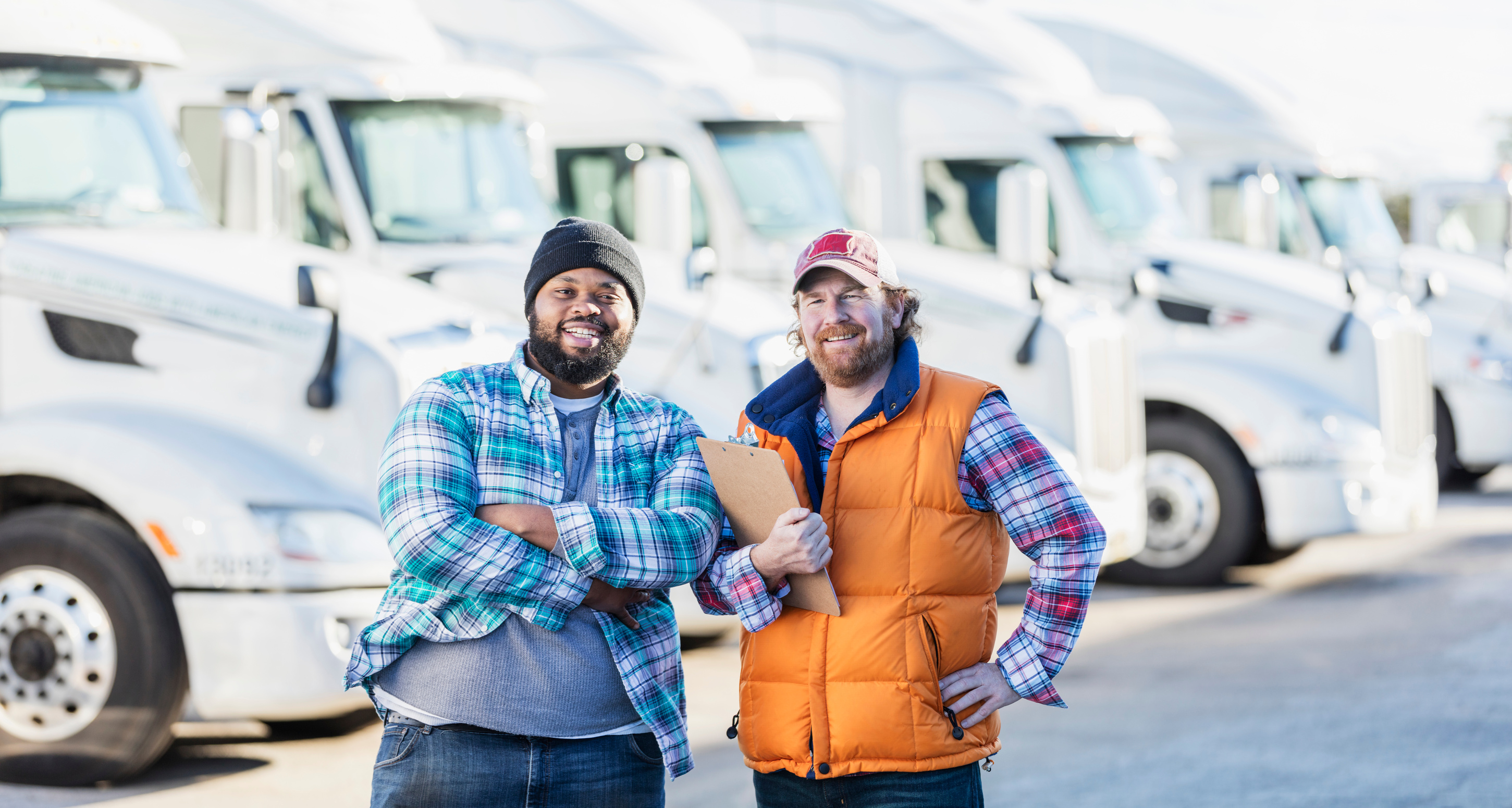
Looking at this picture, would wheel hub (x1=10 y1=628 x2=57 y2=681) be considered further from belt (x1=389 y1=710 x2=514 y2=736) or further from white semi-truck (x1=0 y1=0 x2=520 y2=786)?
belt (x1=389 y1=710 x2=514 y2=736)

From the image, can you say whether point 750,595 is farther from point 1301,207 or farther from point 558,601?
point 1301,207

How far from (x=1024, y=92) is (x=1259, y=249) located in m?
2.29

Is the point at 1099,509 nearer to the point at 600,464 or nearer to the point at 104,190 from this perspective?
the point at 104,190

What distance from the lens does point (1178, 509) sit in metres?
10.7

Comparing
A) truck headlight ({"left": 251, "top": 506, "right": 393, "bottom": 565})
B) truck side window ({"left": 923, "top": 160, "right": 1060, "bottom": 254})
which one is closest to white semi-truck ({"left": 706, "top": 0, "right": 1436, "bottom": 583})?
A: truck side window ({"left": 923, "top": 160, "right": 1060, "bottom": 254})

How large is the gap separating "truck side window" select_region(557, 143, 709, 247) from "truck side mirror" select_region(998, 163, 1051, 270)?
1.91 metres

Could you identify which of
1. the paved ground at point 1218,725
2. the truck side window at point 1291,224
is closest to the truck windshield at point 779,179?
the paved ground at point 1218,725

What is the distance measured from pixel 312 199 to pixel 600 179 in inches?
73.8

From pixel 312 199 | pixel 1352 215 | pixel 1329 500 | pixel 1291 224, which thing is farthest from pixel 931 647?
pixel 1352 215

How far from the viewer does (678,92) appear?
29.9 ft

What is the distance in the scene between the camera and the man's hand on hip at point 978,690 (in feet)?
10.0

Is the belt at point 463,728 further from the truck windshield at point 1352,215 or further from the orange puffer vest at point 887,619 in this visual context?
the truck windshield at point 1352,215

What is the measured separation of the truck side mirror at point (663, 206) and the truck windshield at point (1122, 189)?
3254 millimetres

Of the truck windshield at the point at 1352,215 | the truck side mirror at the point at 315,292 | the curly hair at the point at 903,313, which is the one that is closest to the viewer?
the curly hair at the point at 903,313
